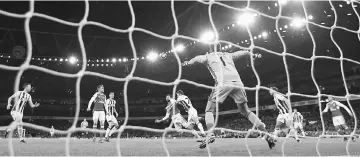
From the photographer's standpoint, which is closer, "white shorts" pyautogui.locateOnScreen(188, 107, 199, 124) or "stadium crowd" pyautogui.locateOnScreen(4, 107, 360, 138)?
"white shorts" pyautogui.locateOnScreen(188, 107, 199, 124)

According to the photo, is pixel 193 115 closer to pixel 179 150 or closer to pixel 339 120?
pixel 179 150

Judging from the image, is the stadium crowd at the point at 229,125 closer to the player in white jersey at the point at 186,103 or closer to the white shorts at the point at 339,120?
the white shorts at the point at 339,120

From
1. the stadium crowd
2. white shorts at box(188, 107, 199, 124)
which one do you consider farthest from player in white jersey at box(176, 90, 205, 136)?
the stadium crowd

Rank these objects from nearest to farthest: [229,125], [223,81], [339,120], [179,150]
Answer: [223,81], [179,150], [339,120], [229,125]

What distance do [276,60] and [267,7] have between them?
9276 millimetres

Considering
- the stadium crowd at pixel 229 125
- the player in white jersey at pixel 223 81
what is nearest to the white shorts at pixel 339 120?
the player in white jersey at pixel 223 81

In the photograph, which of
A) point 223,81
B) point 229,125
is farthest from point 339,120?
point 229,125

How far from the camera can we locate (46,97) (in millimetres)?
35750

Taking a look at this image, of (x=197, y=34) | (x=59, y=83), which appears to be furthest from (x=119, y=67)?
(x=197, y=34)

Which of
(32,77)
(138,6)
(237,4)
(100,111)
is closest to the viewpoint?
(100,111)

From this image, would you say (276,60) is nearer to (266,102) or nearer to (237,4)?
(266,102)

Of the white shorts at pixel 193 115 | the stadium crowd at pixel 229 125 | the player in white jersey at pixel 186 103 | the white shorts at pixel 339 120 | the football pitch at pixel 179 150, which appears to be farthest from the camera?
the stadium crowd at pixel 229 125

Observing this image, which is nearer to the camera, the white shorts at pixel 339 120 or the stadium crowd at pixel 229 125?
the white shorts at pixel 339 120

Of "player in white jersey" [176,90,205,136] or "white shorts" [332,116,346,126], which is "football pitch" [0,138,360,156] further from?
"white shorts" [332,116,346,126]
